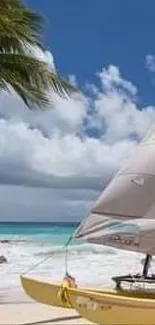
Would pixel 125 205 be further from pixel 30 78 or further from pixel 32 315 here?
pixel 30 78

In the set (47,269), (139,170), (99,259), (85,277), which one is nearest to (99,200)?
(139,170)

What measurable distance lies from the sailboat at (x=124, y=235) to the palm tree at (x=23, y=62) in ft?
15.5

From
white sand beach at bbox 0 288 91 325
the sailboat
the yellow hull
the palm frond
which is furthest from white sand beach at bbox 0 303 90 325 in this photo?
the palm frond

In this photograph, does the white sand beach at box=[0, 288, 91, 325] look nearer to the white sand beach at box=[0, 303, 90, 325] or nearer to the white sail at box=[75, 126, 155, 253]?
the white sand beach at box=[0, 303, 90, 325]

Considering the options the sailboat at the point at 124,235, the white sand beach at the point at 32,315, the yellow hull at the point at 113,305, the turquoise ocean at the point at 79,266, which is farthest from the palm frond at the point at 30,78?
the yellow hull at the point at 113,305

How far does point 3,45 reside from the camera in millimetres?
13141

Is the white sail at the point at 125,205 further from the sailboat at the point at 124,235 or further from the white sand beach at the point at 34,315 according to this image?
the white sand beach at the point at 34,315

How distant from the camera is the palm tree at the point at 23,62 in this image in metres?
12.9

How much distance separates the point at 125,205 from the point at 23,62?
556 centimetres

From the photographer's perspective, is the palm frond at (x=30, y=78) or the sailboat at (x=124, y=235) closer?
the sailboat at (x=124, y=235)

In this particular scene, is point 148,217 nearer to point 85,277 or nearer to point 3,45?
point 3,45

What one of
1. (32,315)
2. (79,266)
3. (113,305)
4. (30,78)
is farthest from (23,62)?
(79,266)

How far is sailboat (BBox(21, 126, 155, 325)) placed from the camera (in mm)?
8016

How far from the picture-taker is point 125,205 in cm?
843
